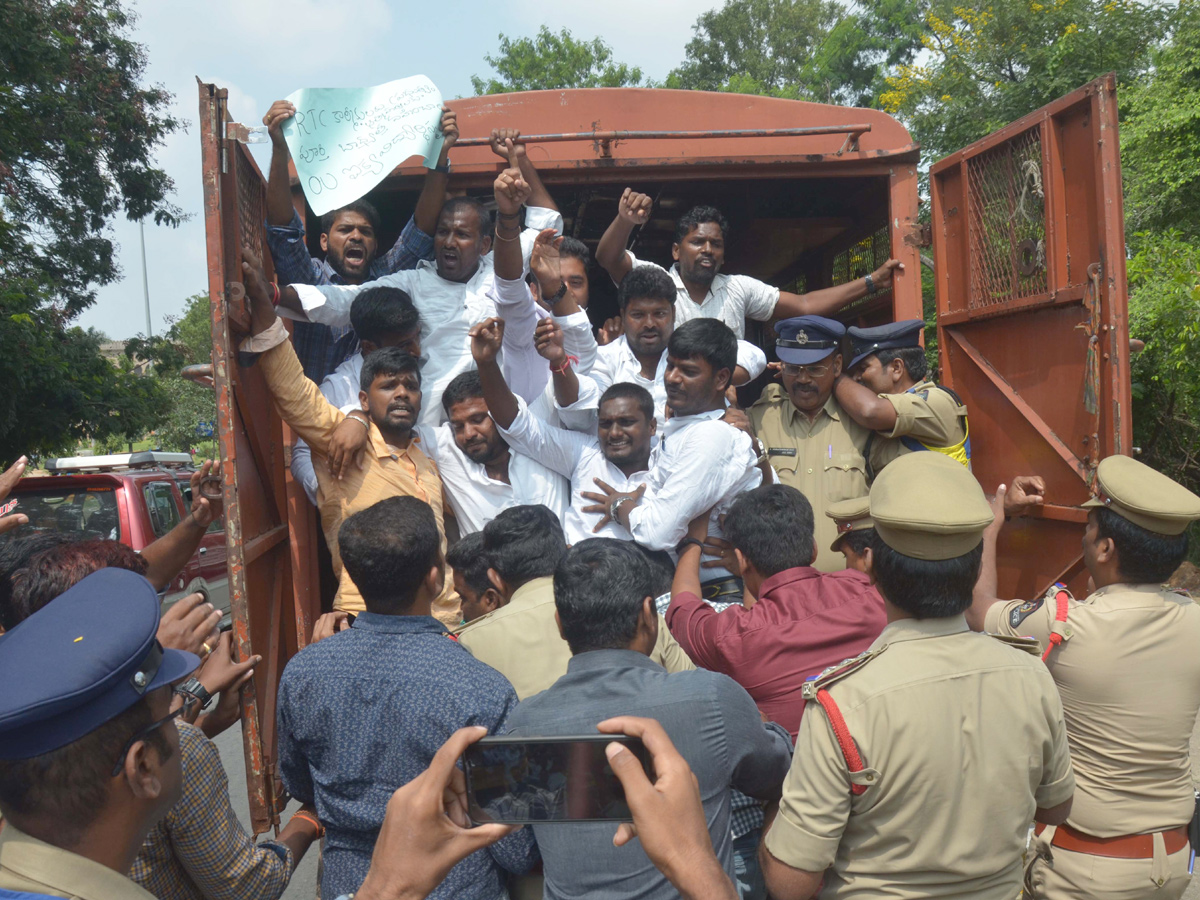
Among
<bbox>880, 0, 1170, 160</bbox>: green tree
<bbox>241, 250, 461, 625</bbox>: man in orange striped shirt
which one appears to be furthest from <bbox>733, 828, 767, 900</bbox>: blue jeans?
<bbox>880, 0, 1170, 160</bbox>: green tree

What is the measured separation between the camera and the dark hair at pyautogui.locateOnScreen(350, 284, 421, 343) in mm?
3268

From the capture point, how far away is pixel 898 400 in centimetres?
309

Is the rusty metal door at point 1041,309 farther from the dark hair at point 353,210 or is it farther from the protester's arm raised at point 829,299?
the dark hair at point 353,210

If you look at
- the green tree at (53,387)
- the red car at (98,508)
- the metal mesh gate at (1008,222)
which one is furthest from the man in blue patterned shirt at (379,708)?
the green tree at (53,387)

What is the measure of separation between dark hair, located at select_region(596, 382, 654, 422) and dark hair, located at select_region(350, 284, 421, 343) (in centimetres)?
80

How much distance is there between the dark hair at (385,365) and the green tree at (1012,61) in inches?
472

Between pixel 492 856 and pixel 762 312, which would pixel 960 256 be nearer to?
pixel 762 312

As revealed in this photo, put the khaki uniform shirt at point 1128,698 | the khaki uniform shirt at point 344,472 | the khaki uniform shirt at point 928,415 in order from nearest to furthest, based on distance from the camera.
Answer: the khaki uniform shirt at point 1128,698 < the khaki uniform shirt at point 344,472 < the khaki uniform shirt at point 928,415

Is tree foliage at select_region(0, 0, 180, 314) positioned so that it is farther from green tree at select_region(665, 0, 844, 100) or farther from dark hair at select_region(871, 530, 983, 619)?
green tree at select_region(665, 0, 844, 100)

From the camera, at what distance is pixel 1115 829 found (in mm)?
2162

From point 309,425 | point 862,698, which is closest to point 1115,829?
point 862,698

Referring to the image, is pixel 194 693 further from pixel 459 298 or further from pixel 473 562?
pixel 459 298

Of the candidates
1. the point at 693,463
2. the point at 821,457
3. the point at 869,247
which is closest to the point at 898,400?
the point at 821,457

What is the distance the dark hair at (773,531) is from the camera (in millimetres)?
2268
